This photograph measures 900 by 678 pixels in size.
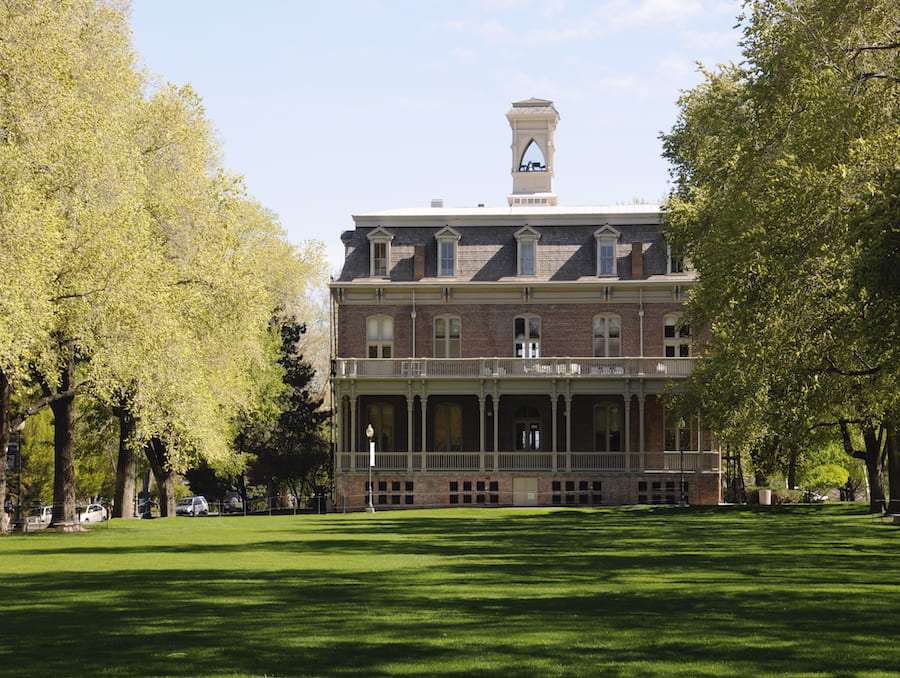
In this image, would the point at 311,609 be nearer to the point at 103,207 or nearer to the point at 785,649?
the point at 785,649

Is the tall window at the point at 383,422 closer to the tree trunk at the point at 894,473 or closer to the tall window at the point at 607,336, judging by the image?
the tall window at the point at 607,336

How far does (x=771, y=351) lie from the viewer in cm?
2475

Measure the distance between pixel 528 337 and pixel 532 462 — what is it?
19.7 ft

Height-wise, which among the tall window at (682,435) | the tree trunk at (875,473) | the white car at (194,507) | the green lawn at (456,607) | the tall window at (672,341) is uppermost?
the tall window at (672,341)

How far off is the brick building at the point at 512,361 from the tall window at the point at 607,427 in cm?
7

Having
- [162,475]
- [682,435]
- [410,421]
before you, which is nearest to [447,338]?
[410,421]

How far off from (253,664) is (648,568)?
34.4ft

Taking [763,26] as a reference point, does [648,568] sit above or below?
below

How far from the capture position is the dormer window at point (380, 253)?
60.2 m

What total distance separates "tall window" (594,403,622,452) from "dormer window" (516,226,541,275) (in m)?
7.38

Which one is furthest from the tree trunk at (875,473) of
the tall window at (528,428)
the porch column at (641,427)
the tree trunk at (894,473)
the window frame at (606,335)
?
the tall window at (528,428)

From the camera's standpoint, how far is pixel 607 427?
60.0 meters

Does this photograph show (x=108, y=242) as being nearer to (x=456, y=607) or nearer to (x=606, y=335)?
A: (x=456, y=607)

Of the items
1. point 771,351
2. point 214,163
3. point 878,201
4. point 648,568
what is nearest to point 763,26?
point 771,351
